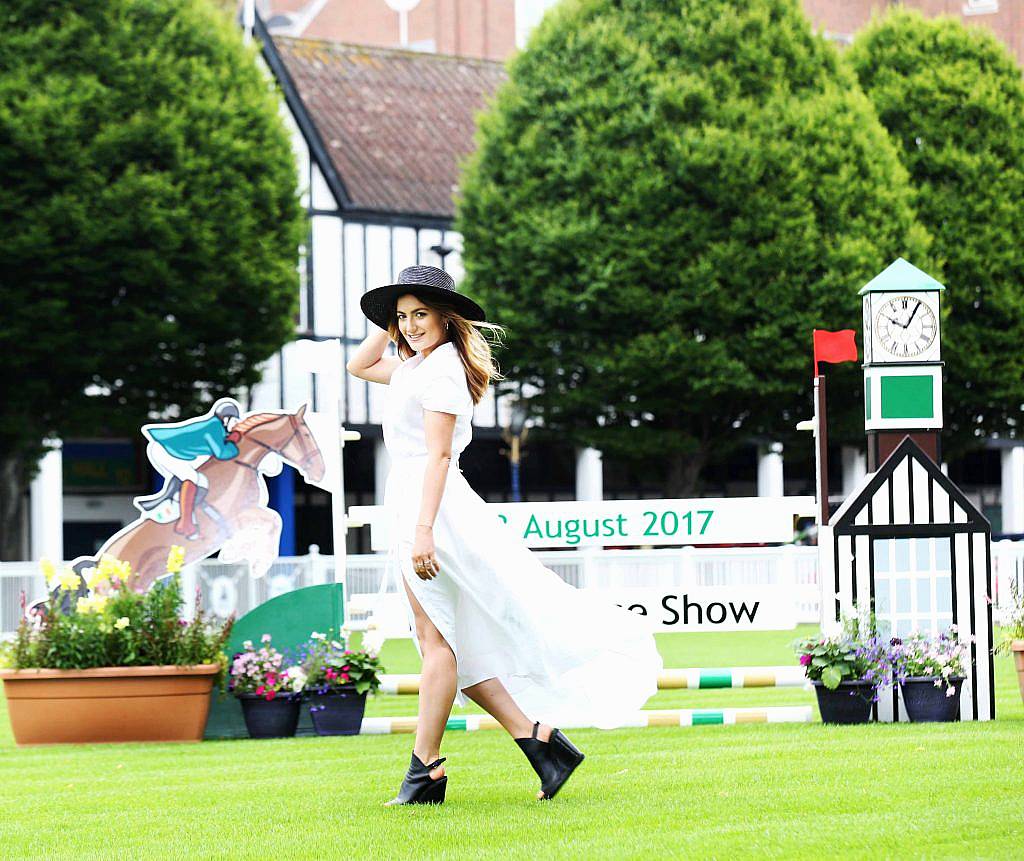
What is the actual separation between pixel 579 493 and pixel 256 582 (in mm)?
18166

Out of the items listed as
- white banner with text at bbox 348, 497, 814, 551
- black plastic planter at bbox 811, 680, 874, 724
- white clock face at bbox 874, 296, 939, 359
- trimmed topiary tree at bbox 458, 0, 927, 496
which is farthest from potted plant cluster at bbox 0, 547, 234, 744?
trimmed topiary tree at bbox 458, 0, 927, 496

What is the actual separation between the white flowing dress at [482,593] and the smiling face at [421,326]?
0.04 m

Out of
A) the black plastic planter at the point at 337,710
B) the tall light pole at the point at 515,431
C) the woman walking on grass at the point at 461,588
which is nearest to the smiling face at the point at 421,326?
the woman walking on grass at the point at 461,588

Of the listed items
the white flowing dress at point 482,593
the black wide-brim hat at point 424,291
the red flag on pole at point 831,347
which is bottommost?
the white flowing dress at point 482,593

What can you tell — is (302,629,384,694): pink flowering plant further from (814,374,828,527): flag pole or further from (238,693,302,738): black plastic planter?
(814,374,828,527): flag pole

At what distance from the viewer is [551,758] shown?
262 inches

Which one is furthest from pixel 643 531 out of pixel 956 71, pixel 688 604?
pixel 956 71

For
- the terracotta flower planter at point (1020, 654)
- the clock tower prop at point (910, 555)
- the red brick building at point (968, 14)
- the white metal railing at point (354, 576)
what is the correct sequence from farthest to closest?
the red brick building at point (968, 14) < the white metal railing at point (354, 576) < the clock tower prop at point (910, 555) < the terracotta flower planter at point (1020, 654)

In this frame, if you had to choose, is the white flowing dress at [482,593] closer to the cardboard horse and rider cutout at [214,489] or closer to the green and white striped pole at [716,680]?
the green and white striped pole at [716,680]

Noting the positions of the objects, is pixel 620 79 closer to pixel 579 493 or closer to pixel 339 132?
pixel 339 132

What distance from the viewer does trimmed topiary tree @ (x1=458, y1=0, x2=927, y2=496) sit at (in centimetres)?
3067

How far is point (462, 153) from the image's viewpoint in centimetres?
4016

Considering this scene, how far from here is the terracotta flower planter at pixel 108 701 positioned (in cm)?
1016

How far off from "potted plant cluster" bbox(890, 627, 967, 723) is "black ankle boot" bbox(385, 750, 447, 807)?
3895mm
